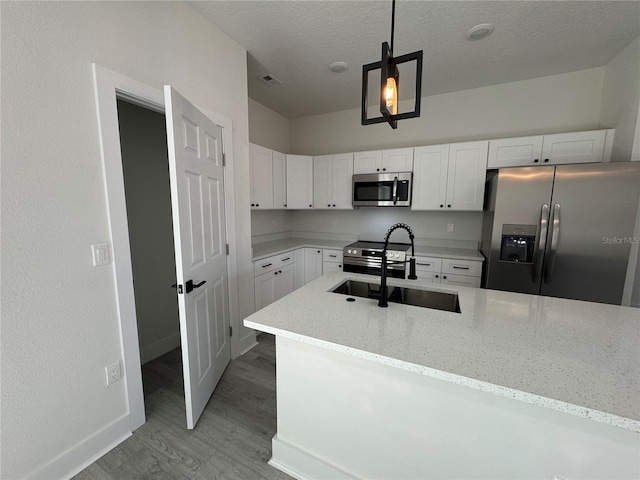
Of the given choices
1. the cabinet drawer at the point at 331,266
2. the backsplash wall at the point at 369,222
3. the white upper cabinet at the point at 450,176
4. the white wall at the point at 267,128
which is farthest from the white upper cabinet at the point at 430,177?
the white wall at the point at 267,128

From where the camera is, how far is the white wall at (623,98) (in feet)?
7.14

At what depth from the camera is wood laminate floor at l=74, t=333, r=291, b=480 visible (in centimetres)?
142

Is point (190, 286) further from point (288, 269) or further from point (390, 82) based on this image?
point (288, 269)

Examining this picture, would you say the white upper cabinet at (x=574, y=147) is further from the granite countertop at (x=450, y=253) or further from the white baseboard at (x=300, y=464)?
the white baseboard at (x=300, y=464)

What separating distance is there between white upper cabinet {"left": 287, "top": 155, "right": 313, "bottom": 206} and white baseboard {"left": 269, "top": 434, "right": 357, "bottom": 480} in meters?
2.83

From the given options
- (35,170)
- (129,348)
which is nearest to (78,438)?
(129,348)

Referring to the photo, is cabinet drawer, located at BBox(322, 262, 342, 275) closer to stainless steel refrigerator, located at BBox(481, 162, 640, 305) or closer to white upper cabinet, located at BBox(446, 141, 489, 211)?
white upper cabinet, located at BBox(446, 141, 489, 211)

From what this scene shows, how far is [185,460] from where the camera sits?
1490mm

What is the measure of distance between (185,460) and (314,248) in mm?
2483

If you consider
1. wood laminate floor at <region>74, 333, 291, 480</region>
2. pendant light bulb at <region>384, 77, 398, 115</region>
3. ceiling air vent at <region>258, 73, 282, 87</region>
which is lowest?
wood laminate floor at <region>74, 333, 291, 480</region>

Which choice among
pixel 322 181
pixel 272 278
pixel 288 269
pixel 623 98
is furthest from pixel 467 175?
pixel 272 278

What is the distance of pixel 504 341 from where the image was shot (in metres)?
1.01

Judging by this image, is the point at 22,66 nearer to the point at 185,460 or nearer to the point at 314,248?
the point at 185,460

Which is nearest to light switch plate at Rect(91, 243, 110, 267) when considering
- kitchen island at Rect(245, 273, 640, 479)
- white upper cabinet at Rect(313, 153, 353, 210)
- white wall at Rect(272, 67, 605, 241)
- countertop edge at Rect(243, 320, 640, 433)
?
kitchen island at Rect(245, 273, 640, 479)
